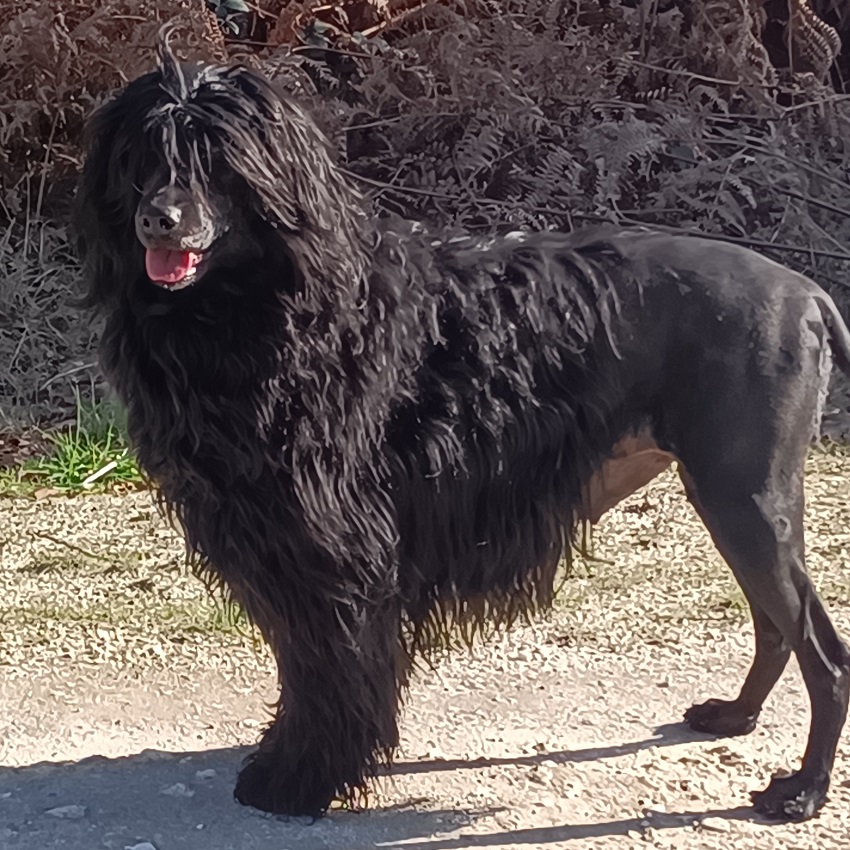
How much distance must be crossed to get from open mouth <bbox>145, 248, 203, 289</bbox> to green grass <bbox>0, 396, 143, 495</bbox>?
3051 millimetres

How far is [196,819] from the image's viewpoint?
10.3 feet

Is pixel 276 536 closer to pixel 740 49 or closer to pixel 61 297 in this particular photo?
pixel 61 297

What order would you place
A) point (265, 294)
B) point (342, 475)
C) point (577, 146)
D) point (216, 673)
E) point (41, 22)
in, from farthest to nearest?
1. point (577, 146)
2. point (41, 22)
3. point (216, 673)
4. point (342, 475)
5. point (265, 294)

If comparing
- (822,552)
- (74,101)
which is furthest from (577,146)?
(822,552)

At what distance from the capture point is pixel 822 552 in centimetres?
484

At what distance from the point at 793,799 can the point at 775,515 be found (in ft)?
2.51

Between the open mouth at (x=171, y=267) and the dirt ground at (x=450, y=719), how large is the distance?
1.43 m

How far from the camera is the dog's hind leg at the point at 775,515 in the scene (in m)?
2.93

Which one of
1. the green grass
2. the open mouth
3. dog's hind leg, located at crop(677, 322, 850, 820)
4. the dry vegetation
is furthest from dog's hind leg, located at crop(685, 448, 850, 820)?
the dry vegetation

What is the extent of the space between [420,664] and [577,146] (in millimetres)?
4740

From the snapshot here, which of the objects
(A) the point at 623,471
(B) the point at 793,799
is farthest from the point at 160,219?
(B) the point at 793,799

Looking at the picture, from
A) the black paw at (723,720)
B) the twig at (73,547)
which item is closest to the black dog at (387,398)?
the black paw at (723,720)

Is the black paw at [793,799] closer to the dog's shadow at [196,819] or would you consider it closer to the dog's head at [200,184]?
the dog's shadow at [196,819]

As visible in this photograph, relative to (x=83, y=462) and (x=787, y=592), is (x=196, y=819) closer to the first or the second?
(x=787, y=592)
